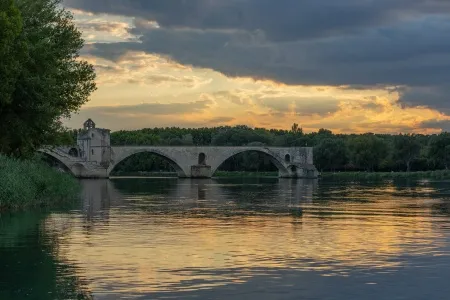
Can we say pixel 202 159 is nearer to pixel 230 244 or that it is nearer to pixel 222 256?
pixel 230 244

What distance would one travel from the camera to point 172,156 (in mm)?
111188

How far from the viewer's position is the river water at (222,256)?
550 inches

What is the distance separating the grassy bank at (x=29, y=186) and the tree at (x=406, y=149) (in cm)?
8386

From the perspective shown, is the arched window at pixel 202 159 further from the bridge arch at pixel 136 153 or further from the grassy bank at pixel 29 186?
the grassy bank at pixel 29 186

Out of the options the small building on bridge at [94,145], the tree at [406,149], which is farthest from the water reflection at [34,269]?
the tree at [406,149]

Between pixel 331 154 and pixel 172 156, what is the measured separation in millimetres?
26182

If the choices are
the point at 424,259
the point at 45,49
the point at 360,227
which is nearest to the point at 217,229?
the point at 360,227

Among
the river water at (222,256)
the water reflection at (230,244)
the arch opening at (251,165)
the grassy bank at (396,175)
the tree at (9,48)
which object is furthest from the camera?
the arch opening at (251,165)

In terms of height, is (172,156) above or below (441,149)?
below

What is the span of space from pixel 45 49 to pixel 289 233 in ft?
50.1

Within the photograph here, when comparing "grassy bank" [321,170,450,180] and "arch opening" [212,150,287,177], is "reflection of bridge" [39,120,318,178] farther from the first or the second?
"arch opening" [212,150,287,177]

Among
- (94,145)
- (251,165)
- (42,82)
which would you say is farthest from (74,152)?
(42,82)

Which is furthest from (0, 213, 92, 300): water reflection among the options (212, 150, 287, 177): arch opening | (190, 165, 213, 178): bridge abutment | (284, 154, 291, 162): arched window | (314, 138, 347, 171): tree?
(212, 150, 287, 177): arch opening

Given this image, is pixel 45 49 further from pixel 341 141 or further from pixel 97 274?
pixel 341 141
